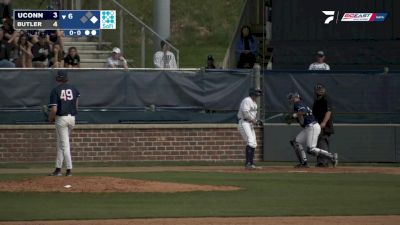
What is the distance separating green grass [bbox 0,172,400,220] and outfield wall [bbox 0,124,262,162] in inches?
224

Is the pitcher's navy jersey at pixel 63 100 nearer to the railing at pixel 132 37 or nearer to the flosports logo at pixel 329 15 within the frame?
the railing at pixel 132 37

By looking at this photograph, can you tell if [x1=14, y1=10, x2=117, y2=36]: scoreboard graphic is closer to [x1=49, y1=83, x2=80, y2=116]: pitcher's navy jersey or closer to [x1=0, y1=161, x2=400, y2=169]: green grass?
[x1=0, y1=161, x2=400, y2=169]: green grass

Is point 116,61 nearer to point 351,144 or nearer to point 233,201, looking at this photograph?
point 351,144

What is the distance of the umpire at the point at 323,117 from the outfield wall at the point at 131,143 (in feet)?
8.16

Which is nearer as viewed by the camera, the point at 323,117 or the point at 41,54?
the point at 323,117

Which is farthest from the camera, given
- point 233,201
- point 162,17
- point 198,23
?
point 198,23

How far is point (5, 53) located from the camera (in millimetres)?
26922

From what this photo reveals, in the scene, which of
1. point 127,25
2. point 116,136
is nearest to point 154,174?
point 116,136

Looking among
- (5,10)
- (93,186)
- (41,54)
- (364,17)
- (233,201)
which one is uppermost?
(5,10)

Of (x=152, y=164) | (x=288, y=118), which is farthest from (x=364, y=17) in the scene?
(x=152, y=164)

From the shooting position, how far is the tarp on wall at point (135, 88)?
2581cm

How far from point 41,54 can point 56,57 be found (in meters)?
0.62

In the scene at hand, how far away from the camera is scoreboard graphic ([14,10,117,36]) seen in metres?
26.1

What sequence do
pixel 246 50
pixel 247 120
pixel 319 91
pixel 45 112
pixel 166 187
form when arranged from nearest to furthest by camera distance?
1. pixel 166 187
2. pixel 247 120
3. pixel 319 91
4. pixel 45 112
5. pixel 246 50
